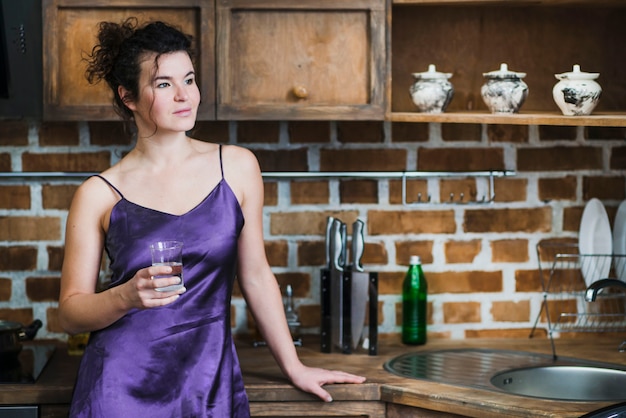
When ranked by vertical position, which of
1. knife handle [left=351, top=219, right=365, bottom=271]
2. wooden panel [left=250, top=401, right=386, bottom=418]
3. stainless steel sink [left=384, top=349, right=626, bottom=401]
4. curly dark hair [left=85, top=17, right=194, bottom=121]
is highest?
curly dark hair [left=85, top=17, right=194, bottom=121]

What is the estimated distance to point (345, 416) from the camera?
8.24 ft

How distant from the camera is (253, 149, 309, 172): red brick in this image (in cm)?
301

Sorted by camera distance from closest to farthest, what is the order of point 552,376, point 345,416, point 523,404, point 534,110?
point 523,404
point 345,416
point 552,376
point 534,110

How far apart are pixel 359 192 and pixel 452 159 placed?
1.00ft

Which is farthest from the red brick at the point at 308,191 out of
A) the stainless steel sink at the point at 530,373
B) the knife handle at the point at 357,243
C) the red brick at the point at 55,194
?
the red brick at the point at 55,194

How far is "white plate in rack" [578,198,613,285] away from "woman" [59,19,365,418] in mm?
1171

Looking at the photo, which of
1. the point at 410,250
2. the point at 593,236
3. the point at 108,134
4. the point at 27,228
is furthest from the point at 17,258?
the point at 593,236

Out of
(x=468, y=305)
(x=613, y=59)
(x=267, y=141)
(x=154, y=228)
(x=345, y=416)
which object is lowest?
(x=345, y=416)

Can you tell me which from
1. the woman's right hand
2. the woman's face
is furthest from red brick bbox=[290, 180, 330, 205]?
the woman's right hand

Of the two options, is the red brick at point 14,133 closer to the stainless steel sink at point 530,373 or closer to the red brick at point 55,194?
the red brick at point 55,194

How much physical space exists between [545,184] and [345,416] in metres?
1.04

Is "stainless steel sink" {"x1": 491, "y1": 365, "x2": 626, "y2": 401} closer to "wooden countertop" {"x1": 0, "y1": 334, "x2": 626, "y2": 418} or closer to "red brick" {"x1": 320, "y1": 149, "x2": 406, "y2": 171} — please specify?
"wooden countertop" {"x1": 0, "y1": 334, "x2": 626, "y2": 418}

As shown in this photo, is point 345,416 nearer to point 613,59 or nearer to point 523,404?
point 523,404

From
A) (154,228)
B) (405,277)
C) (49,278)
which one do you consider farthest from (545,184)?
(49,278)
